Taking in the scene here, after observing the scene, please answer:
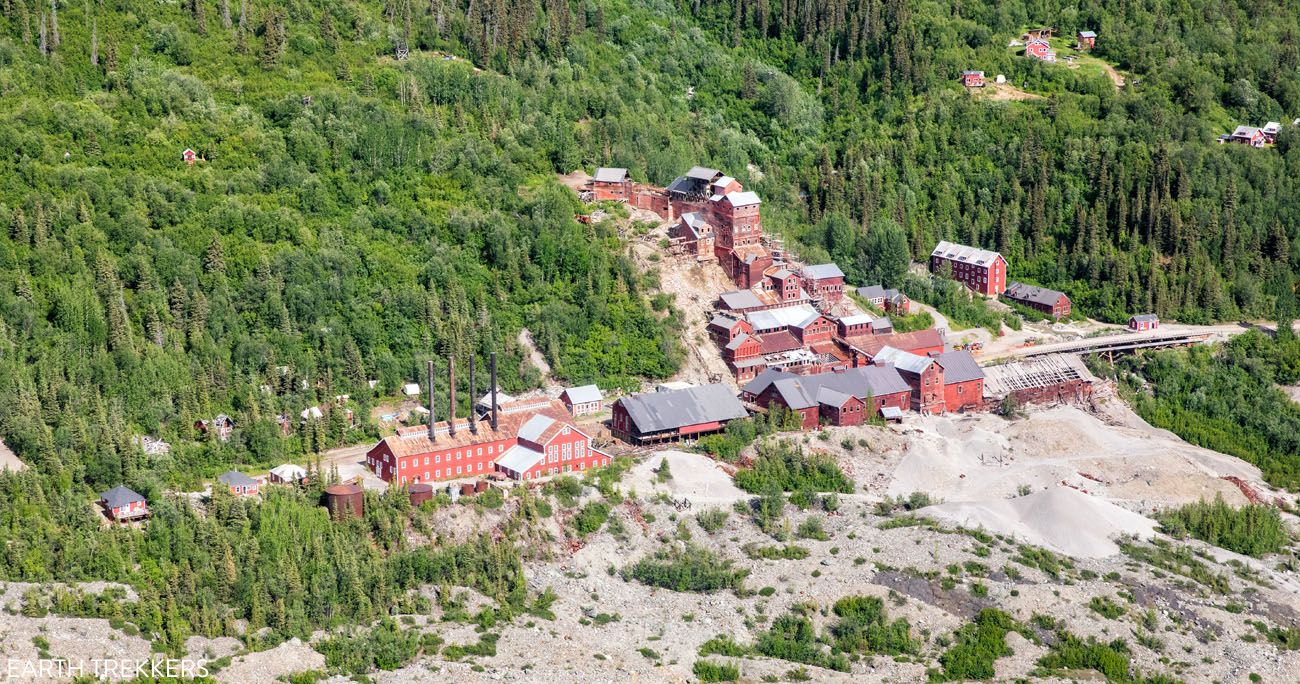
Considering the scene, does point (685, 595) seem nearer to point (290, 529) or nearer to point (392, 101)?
point (290, 529)

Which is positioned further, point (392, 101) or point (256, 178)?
point (392, 101)

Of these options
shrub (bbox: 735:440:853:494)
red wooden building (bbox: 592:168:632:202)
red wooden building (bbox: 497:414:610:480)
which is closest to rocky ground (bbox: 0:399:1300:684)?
shrub (bbox: 735:440:853:494)

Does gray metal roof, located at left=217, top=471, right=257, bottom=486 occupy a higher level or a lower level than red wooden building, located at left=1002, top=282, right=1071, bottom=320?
higher

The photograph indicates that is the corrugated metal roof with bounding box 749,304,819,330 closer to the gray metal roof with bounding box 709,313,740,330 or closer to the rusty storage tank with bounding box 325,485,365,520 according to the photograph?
the gray metal roof with bounding box 709,313,740,330

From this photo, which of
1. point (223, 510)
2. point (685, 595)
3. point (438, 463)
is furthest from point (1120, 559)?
point (223, 510)

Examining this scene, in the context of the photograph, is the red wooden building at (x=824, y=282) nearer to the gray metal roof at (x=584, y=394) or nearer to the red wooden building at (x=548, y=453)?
the gray metal roof at (x=584, y=394)

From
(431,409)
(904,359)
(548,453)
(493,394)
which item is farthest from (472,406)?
(904,359)
